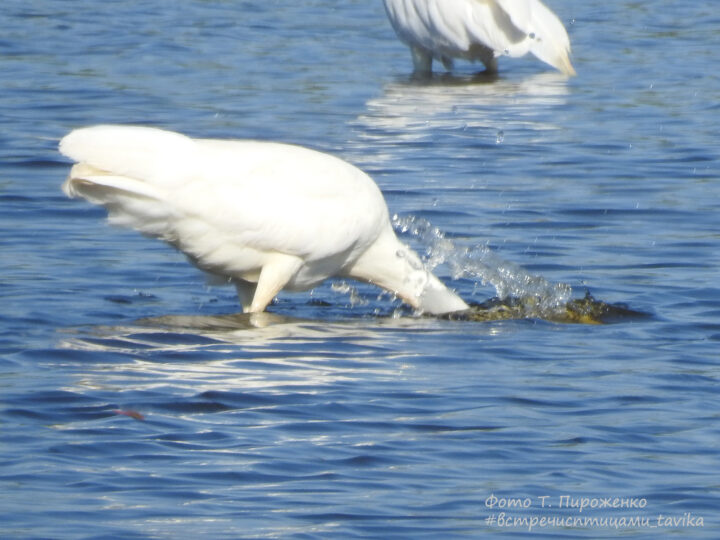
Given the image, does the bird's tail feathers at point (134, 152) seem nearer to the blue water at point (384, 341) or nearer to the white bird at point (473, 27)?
the blue water at point (384, 341)

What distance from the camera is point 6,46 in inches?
699

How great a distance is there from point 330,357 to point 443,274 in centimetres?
238

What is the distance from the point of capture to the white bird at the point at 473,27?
1723cm

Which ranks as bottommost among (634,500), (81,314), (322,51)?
(322,51)

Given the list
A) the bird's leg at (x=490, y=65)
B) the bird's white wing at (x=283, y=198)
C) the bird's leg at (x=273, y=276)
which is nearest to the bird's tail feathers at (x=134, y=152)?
the bird's white wing at (x=283, y=198)

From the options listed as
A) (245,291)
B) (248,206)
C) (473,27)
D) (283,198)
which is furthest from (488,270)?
(473,27)

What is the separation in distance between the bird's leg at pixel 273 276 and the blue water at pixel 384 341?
4.0 inches

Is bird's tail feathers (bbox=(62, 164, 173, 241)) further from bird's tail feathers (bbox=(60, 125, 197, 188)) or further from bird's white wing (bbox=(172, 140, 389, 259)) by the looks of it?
bird's white wing (bbox=(172, 140, 389, 259))

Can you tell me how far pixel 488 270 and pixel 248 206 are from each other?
170 cm

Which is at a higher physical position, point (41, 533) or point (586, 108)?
point (41, 533)

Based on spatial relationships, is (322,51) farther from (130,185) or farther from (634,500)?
(634,500)

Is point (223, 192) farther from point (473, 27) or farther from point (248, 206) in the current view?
point (473, 27)

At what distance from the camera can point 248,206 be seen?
27.1ft

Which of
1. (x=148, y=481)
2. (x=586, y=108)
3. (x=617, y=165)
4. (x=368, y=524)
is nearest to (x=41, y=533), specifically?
(x=148, y=481)
